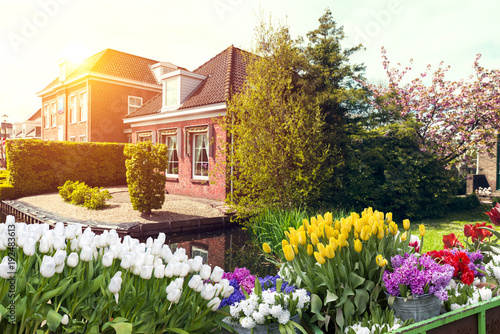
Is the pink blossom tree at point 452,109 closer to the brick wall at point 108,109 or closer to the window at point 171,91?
the window at point 171,91

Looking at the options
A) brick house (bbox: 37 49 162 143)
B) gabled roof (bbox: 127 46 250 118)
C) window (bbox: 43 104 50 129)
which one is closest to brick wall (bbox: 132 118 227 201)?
gabled roof (bbox: 127 46 250 118)

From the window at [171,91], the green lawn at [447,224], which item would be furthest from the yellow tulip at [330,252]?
the window at [171,91]

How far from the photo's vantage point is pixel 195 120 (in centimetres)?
1428

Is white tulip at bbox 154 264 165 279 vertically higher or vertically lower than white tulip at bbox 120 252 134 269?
lower

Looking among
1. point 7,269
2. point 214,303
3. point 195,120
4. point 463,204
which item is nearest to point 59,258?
point 7,269

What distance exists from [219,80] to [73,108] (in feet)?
52.2

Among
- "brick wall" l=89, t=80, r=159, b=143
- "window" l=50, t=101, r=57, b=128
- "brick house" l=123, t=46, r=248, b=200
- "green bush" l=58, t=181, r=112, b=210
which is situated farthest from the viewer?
"window" l=50, t=101, r=57, b=128

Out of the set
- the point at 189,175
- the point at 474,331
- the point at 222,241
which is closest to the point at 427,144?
the point at 222,241

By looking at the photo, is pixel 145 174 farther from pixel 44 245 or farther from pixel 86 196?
pixel 44 245

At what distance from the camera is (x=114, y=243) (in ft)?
7.82

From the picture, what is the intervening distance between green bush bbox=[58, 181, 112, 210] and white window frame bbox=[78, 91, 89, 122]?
1095cm

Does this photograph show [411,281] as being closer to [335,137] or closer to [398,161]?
[335,137]

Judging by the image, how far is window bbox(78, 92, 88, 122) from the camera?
2341cm

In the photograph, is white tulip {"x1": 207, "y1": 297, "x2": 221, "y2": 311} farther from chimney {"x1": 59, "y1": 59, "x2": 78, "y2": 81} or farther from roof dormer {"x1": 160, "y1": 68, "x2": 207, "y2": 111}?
chimney {"x1": 59, "y1": 59, "x2": 78, "y2": 81}
